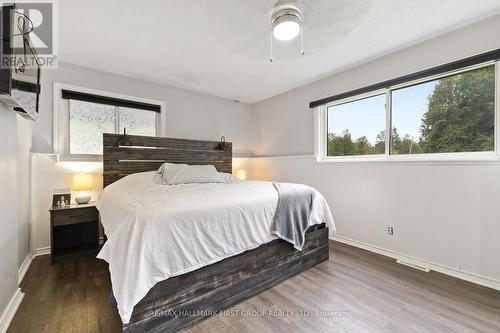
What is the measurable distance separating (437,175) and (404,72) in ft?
4.04

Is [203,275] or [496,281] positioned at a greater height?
[203,275]

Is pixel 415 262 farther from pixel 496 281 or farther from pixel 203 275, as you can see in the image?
pixel 203 275

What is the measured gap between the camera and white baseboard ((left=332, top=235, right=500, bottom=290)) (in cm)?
195

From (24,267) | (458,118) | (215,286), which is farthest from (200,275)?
(458,118)

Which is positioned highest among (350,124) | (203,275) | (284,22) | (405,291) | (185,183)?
(284,22)

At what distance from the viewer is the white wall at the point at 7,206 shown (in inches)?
55.4

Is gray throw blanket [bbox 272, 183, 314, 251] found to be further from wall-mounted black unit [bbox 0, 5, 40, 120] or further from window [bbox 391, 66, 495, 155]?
wall-mounted black unit [bbox 0, 5, 40, 120]

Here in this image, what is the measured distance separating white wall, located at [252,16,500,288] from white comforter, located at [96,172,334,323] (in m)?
1.56

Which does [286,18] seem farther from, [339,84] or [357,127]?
[357,127]

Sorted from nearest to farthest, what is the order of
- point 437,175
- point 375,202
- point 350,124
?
1. point 437,175
2. point 375,202
3. point 350,124

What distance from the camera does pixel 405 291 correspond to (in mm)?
1865

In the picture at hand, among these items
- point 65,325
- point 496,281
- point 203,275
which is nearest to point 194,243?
point 203,275

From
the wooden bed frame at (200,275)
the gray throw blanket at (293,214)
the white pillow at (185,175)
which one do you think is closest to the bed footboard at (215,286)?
the wooden bed frame at (200,275)

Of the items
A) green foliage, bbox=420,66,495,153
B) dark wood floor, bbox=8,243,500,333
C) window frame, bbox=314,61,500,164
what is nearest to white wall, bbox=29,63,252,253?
dark wood floor, bbox=8,243,500,333
